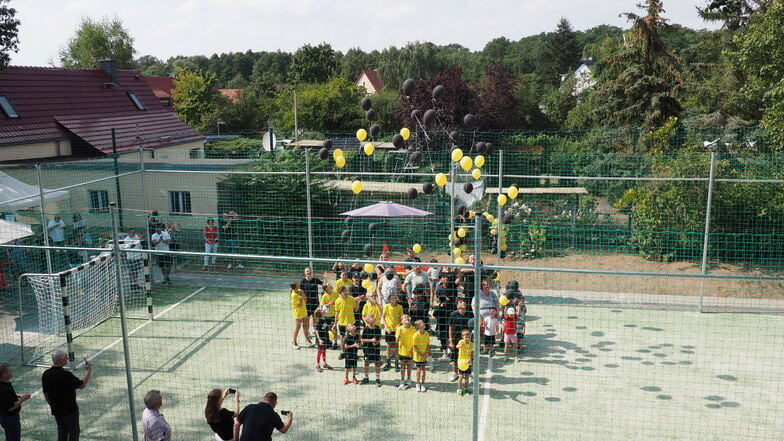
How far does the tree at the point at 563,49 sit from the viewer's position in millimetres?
71312

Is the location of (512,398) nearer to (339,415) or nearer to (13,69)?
(339,415)

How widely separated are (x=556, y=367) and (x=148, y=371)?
236 inches

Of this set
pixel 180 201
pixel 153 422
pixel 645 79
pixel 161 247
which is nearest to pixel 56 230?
pixel 161 247

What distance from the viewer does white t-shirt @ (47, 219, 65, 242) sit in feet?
45.7

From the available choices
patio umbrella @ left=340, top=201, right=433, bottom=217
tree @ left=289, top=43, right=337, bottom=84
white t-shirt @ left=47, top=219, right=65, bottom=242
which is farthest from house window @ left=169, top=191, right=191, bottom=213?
tree @ left=289, top=43, right=337, bottom=84

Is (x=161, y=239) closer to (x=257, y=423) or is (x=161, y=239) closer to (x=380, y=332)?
(x=380, y=332)

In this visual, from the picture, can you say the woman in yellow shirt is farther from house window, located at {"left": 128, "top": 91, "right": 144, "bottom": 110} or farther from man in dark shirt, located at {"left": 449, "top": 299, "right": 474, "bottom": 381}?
house window, located at {"left": 128, "top": 91, "right": 144, "bottom": 110}

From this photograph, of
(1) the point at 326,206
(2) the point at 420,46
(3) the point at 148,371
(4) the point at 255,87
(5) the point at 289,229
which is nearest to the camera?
(3) the point at 148,371

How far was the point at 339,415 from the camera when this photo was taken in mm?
8016

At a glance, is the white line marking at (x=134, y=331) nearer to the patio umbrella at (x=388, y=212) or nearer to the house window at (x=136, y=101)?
the patio umbrella at (x=388, y=212)

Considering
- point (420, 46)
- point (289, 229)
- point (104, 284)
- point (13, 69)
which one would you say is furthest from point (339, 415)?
point (420, 46)

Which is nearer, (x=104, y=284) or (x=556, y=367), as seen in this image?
(x=556, y=367)

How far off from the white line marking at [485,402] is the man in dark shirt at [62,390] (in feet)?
14.2

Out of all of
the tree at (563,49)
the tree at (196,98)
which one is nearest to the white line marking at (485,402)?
the tree at (196,98)
